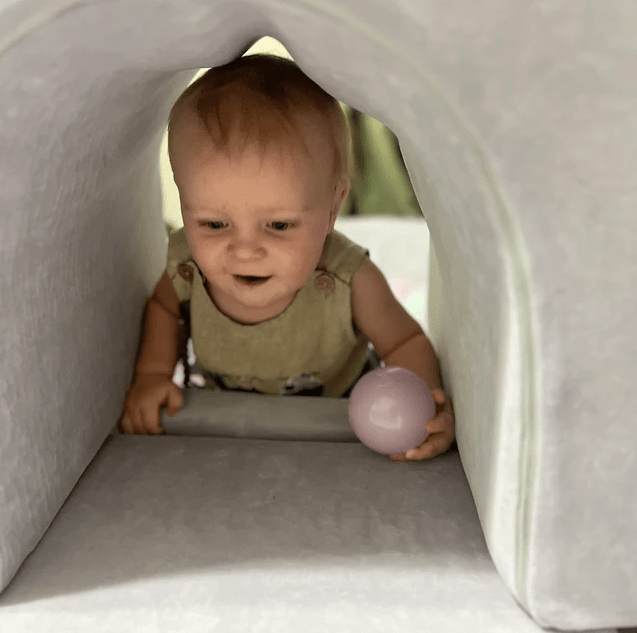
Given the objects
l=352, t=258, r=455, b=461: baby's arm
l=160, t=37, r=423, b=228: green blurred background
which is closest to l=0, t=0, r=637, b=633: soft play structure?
l=352, t=258, r=455, b=461: baby's arm

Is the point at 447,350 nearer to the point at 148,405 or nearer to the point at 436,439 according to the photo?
the point at 436,439

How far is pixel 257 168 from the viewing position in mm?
759

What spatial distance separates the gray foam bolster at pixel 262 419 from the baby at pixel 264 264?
3 centimetres

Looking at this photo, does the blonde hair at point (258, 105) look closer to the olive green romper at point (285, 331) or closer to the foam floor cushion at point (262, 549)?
the olive green romper at point (285, 331)

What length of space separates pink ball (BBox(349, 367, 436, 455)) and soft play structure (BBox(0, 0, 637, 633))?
26mm

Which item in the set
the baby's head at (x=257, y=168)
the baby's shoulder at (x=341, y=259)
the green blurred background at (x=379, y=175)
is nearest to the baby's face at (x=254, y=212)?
the baby's head at (x=257, y=168)

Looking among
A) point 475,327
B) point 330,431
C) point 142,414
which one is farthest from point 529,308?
point 142,414

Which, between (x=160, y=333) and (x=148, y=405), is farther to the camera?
(x=160, y=333)

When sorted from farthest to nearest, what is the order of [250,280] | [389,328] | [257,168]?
[389,328] → [250,280] → [257,168]

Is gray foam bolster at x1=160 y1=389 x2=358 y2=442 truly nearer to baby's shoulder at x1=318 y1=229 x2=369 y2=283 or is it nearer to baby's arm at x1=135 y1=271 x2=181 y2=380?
baby's arm at x1=135 y1=271 x2=181 y2=380

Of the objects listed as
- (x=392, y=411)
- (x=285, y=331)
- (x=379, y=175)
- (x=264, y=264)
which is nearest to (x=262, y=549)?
(x=392, y=411)

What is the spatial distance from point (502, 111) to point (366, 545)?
0.37 metres

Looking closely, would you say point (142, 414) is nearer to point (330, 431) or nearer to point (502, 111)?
point (330, 431)

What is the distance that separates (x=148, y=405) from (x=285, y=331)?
0.74 ft
